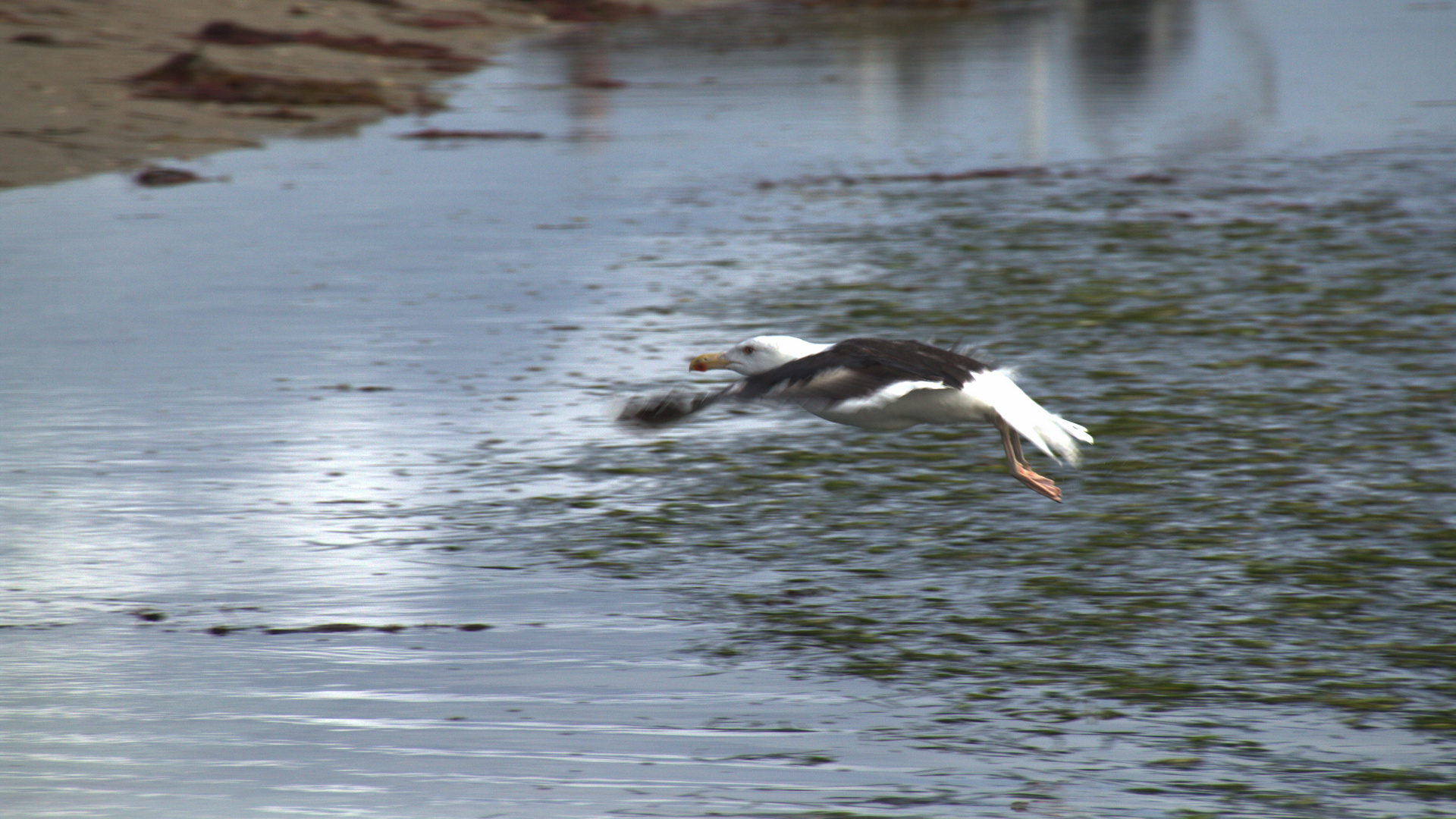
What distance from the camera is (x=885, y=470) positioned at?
934cm

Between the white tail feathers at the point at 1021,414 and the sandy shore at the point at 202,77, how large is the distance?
11377 mm

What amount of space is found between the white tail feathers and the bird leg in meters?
0.17

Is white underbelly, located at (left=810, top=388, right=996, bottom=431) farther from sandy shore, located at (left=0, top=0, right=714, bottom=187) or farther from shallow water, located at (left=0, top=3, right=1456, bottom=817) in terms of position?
sandy shore, located at (left=0, top=0, right=714, bottom=187)

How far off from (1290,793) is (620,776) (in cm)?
189

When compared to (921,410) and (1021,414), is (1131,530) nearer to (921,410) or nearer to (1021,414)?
(1021,414)

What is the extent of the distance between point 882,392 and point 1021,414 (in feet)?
2.15

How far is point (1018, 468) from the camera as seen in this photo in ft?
26.1

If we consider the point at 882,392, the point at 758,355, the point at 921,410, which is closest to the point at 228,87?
the point at 758,355

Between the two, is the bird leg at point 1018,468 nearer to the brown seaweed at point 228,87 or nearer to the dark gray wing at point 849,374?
the dark gray wing at point 849,374

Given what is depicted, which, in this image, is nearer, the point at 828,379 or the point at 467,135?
the point at 828,379

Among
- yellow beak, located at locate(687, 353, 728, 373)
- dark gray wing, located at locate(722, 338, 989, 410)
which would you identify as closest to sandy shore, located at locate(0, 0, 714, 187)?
yellow beak, located at locate(687, 353, 728, 373)

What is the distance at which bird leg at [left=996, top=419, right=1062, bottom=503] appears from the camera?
7.90 m

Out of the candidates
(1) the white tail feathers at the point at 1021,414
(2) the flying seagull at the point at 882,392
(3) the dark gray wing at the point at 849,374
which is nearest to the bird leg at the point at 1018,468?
(2) the flying seagull at the point at 882,392

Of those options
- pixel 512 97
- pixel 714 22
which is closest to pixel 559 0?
pixel 714 22
